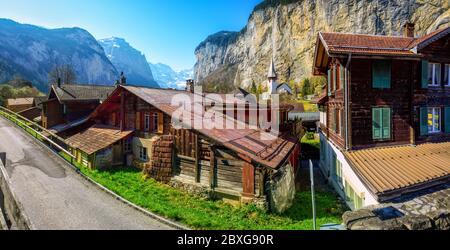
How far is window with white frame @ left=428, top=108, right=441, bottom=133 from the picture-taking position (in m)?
17.1

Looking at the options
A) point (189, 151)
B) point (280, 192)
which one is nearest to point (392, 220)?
point (280, 192)

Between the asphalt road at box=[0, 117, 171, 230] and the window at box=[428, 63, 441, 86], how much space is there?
18.7m

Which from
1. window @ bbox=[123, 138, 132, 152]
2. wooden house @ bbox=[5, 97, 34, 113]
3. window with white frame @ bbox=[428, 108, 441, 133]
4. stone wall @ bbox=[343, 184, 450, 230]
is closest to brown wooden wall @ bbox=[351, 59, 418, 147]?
window with white frame @ bbox=[428, 108, 441, 133]

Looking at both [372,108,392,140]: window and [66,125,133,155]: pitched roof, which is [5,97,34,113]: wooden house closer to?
[66,125,133,155]: pitched roof

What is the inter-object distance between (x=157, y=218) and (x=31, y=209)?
6095 millimetres

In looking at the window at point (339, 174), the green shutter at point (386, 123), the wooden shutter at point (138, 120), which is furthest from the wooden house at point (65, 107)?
the green shutter at point (386, 123)

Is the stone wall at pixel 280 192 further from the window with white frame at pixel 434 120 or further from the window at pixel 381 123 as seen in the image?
the window with white frame at pixel 434 120

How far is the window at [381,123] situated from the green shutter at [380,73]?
1506mm
